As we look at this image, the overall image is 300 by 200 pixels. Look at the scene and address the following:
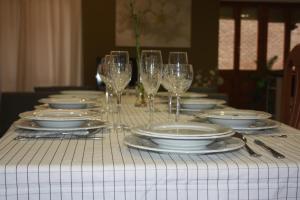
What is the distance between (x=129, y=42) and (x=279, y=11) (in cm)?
334

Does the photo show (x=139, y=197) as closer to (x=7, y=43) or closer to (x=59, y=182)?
(x=59, y=182)

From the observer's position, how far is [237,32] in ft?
27.1

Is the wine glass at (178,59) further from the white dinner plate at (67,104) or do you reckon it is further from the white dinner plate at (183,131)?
the white dinner plate at (67,104)

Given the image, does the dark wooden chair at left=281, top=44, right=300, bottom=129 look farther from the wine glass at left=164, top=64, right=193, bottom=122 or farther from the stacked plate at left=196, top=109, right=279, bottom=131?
the wine glass at left=164, top=64, right=193, bottom=122

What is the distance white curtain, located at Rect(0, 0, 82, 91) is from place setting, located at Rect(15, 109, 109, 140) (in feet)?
17.4

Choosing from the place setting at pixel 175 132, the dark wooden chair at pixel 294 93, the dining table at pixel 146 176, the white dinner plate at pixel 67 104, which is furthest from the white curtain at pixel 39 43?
the dining table at pixel 146 176

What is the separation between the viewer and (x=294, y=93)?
6.42ft

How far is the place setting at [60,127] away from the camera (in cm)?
120

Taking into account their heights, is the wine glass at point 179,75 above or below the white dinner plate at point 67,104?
above

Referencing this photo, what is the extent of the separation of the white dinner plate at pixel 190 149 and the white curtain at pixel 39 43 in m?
5.67

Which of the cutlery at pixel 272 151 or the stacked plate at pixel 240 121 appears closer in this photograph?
the cutlery at pixel 272 151

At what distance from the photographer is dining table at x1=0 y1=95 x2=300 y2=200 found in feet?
2.81

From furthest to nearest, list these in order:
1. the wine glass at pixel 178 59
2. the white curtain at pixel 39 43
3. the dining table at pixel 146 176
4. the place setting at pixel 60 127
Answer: the white curtain at pixel 39 43
the wine glass at pixel 178 59
the place setting at pixel 60 127
the dining table at pixel 146 176

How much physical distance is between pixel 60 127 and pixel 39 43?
18.2ft
